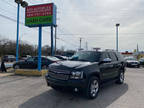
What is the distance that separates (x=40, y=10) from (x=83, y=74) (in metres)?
7.28

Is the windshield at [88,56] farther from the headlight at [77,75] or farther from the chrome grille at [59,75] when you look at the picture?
the chrome grille at [59,75]

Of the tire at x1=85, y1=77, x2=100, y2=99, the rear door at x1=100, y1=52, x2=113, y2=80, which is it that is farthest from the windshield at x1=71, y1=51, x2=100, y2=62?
the tire at x1=85, y1=77, x2=100, y2=99

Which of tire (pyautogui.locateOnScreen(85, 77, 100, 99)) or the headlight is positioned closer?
the headlight

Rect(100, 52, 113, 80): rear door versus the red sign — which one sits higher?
the red sign

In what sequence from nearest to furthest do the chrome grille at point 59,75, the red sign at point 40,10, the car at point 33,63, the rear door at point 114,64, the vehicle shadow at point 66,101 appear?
the vehicle shadow at point 66,101 < the chrome grille at point 59,75 < the rear door at point 114,64 < the red sign at point 40,10 < the car at point 33,63

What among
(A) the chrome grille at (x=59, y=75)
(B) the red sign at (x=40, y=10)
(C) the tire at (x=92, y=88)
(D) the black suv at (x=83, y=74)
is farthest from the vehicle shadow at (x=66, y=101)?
(B) the red sign at (x=40, y=10)

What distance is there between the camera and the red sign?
909 centimetres

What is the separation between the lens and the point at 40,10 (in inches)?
366

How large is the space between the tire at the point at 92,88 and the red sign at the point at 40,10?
6.56 metres

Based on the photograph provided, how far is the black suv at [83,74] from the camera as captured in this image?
3.99m

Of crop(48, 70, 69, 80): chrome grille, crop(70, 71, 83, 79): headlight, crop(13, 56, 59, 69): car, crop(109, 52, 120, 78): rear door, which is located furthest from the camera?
crop(13, 56, 59, 69): car

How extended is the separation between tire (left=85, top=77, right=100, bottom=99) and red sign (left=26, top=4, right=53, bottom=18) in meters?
6.56

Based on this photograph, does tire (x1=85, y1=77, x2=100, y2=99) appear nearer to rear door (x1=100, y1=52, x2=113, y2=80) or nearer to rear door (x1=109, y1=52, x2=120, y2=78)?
rear door (x1=100, y1=52, x2=113, y2=80)

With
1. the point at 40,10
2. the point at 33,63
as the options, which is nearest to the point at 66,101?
the point at 40,10
